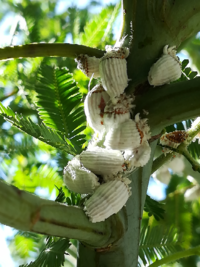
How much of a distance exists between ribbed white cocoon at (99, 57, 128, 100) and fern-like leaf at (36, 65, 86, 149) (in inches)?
7.1

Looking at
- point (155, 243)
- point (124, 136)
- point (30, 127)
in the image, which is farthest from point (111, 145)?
point (155, 243)

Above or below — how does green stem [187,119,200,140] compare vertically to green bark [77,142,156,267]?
above

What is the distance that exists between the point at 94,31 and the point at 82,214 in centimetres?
79

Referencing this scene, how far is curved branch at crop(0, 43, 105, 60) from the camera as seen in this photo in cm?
52

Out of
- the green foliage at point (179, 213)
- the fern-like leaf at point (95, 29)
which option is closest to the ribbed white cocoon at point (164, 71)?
the fern-like leaf at point (95, 29)

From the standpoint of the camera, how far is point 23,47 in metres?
0.52

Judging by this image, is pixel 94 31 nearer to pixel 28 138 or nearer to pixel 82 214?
pixel 28 138

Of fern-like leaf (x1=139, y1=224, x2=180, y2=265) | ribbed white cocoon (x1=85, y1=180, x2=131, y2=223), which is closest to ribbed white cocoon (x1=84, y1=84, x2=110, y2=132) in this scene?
ribbed white cocoon (x1=85, y1=180, x2=131, y2=223)

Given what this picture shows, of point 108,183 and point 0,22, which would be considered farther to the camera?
point 0,22

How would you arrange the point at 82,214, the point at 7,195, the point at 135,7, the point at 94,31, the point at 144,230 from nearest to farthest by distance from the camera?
the point at 7,195 → the point at 82,214 → the point at 135,7 → the point at 144,230 → the point at 94,31

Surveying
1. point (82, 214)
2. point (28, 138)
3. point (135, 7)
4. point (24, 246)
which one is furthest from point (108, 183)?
point (28, 138)

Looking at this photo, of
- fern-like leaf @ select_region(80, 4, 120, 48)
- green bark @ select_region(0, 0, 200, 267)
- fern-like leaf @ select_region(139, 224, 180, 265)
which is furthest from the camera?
fern-like leaf @ select_region(80, 4, 120, 48)

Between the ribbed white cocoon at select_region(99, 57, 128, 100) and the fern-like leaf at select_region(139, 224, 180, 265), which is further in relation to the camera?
the fern-like leaf at select_region(139, 224, 180, 265)

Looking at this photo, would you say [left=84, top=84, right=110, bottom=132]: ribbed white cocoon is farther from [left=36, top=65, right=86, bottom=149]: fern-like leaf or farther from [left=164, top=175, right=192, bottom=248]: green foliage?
[left=164, top=175, right=192, bottom=248]: green foliage
